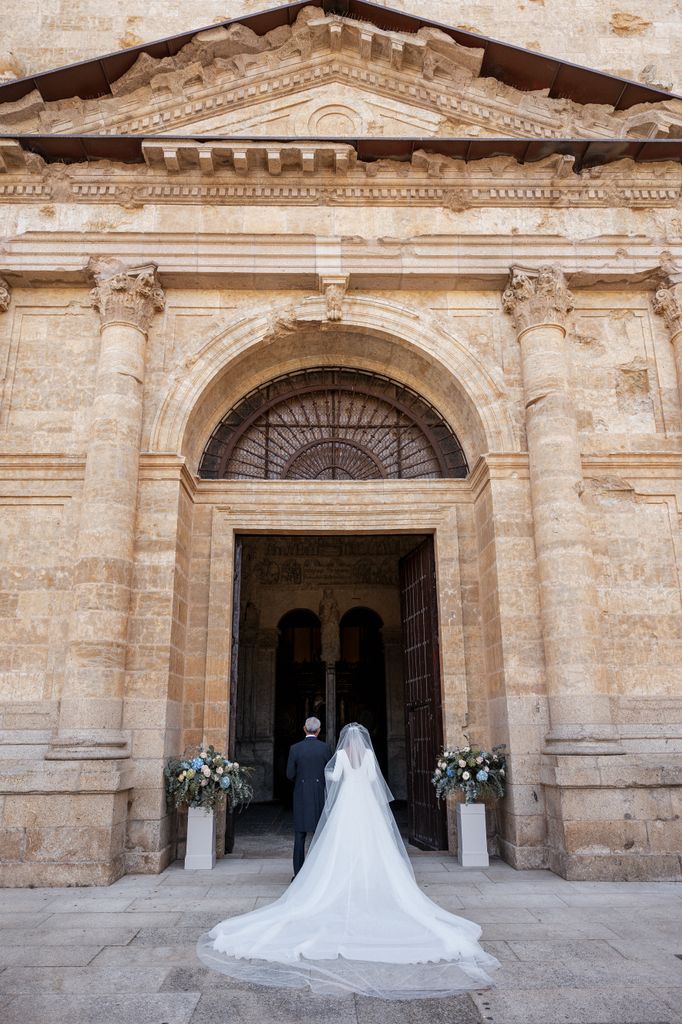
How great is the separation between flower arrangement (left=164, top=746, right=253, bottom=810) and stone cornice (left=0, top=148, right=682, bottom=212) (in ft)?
25.3

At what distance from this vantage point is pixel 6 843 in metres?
7.64

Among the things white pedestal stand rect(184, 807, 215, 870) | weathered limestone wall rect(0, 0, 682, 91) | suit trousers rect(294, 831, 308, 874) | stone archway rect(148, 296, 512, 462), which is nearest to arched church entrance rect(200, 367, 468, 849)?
stone archway rect(148, 296, 512, 462)

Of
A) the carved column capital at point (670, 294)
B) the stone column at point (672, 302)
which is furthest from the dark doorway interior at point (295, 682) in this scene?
the carved column capital at point (670, 294)

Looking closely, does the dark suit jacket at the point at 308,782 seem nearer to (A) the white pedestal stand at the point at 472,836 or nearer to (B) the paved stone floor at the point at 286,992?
(B) the paved stone floor at the point at 286,992

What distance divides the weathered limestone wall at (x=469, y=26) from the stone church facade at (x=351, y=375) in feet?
9.43

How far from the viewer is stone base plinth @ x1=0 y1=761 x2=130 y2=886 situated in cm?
755

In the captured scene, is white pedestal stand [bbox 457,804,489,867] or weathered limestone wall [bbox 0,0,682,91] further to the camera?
weathered limestone wall [bbox 0,0,682,91]

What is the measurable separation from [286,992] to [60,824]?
4137 mm

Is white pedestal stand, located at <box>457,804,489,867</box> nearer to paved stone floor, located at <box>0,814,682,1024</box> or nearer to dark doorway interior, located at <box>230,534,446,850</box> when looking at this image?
paved stone floor, located at <box>0,814,682,1024</box>

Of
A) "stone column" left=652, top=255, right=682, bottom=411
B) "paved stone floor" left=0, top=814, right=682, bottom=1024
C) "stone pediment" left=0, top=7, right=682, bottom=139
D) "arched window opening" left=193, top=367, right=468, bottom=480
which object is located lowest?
"paved stone floor" left=0, top=814, right=682, bottom=1024

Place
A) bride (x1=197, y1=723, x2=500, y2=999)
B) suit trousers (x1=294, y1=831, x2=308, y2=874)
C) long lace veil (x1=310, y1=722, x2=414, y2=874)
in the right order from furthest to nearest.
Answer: suit trousers (x1=294, y1=831, x2=308, y2=874)
long lace veil (x1=310, y1=722, x2=414, y2=874)
bride (x1=197, y1=723, x2=500, y2=999)

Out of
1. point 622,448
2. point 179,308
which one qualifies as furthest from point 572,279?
point 179,308

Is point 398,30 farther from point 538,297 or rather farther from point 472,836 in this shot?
point 472,836

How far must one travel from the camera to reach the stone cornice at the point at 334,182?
10.3m
